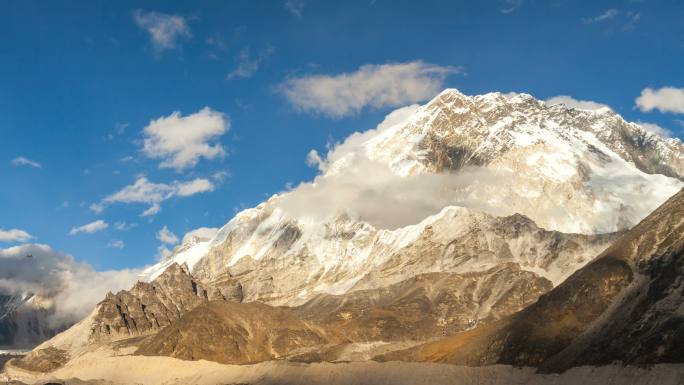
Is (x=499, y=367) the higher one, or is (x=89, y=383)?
(x=89, y=383)

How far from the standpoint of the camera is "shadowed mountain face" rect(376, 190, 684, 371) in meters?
105

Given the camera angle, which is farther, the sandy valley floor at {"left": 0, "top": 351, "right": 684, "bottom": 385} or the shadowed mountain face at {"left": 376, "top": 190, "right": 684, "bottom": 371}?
the shadowed mountain face at {"left": 376, "top": 190, "right": 684, "bottom": 371}

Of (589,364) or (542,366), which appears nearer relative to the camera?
(589,364)

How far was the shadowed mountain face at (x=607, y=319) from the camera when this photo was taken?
105375 mm

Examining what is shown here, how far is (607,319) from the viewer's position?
392 feet

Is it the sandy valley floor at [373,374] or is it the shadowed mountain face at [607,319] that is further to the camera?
the shadowed mountain face at [607,319]

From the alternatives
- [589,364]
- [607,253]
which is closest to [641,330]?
[589,364]

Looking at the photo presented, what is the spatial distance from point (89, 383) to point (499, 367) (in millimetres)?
109916

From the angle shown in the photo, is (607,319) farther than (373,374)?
No

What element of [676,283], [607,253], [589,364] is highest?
[607,253]

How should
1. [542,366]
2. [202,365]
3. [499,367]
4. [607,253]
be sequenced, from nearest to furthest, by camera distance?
[542,366] < [499,367] < [607,253] < [202,365]

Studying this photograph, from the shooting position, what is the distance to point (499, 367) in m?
128

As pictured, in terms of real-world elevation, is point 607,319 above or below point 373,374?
above

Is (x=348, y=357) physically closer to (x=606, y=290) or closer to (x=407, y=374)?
(x=407, y=374)
